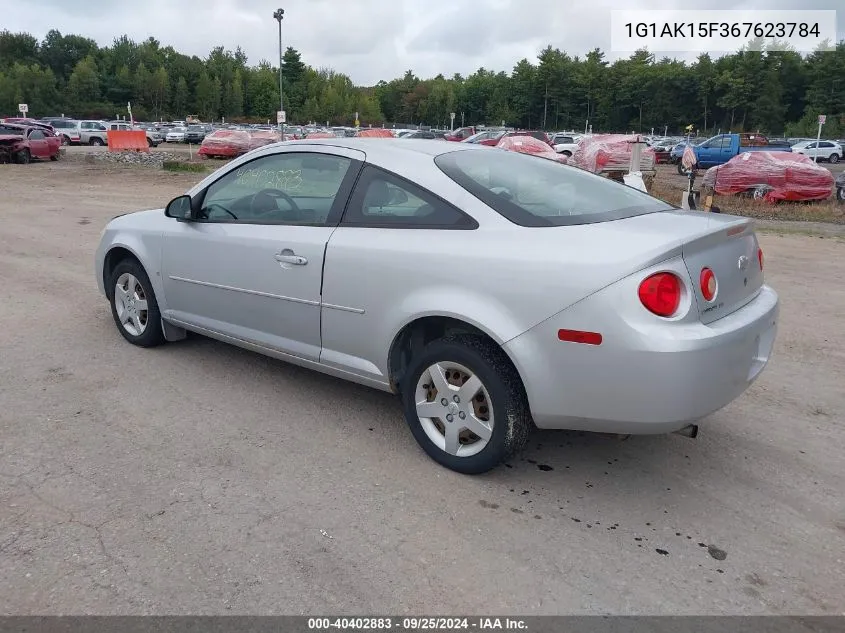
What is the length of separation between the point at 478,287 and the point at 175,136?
53020mm

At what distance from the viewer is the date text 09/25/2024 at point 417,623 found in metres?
2.37

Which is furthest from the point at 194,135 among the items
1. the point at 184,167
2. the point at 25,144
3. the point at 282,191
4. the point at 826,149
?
the point at 282,191

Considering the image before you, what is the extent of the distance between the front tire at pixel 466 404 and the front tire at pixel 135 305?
239cm

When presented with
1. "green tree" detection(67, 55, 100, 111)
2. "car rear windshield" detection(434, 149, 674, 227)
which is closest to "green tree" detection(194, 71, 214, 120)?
"green tree" detection(67, 55, 100, 111)

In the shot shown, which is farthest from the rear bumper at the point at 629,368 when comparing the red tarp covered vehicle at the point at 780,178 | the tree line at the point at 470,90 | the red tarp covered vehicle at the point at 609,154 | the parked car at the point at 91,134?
the tree line at the point at 470,90

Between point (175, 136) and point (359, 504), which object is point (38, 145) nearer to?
point (175, 136)

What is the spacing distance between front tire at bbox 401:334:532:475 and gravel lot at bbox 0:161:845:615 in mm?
155

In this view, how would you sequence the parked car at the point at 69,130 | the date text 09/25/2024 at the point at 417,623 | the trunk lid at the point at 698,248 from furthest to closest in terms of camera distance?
the parked car at the point at 69,130 → the trunk lid at the point at 698,248 → the date text 09/25/2024 at the point at 417,623

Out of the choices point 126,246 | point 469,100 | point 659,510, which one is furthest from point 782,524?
point 469,100

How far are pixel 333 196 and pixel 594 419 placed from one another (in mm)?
1911

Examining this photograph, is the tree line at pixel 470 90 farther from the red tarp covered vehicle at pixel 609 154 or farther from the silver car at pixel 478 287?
the silver car at pixel 478 287

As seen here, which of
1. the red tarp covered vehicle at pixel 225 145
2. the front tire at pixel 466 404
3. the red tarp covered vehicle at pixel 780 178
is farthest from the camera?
the red tarp covered vehicle at pixel 225 145

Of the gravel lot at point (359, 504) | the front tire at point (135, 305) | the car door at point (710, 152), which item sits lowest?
the gravel lot at point (359, 504)

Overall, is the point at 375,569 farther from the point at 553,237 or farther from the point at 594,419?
the point at 553,237
